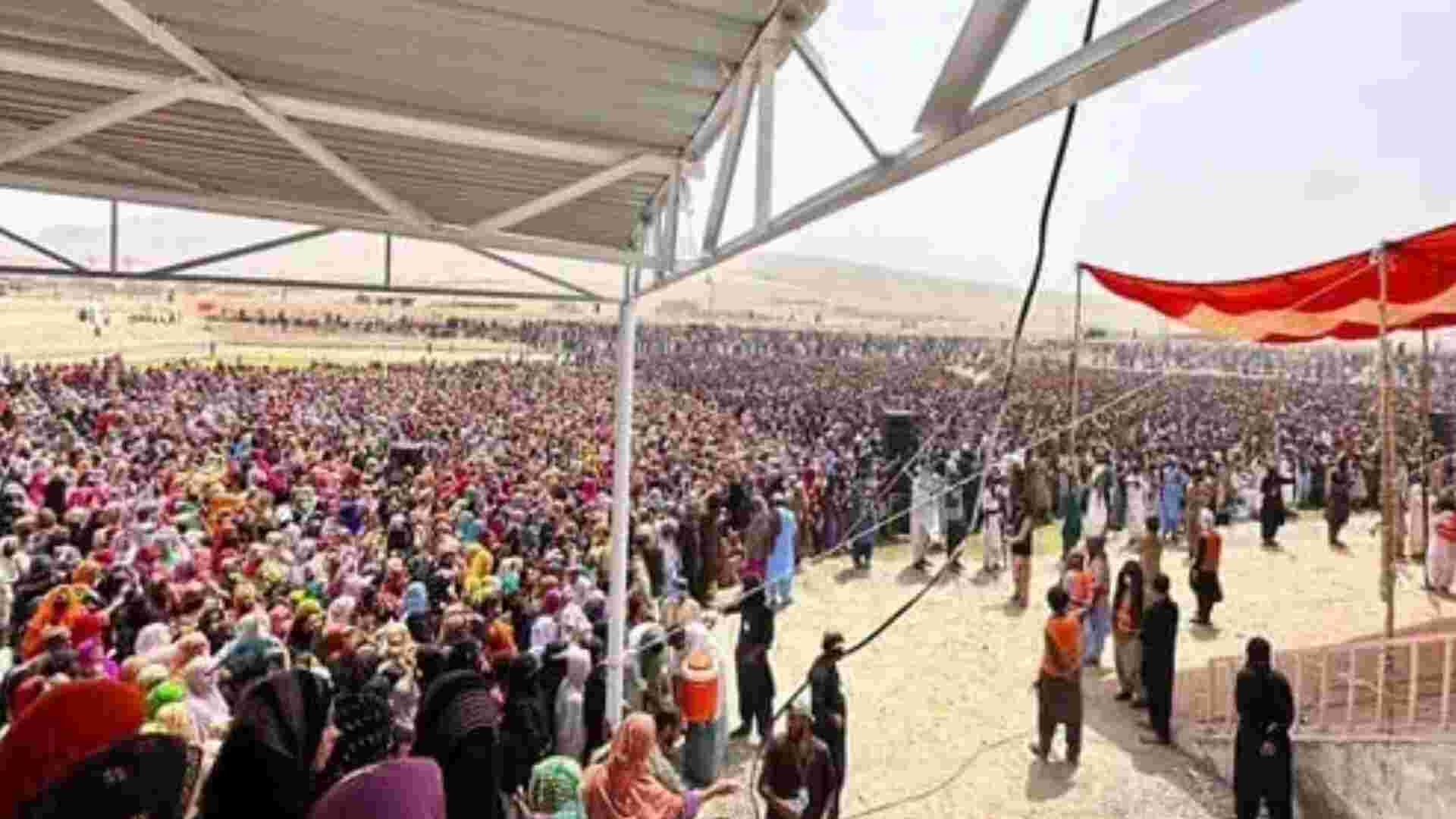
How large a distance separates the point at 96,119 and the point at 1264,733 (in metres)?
5.82

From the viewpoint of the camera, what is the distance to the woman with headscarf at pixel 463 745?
2.90 meters

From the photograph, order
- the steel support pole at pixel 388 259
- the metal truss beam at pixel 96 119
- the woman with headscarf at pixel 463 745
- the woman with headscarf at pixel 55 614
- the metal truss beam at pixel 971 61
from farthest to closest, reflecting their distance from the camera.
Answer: the woman with headscarf at pixel 55 614, the steel support pole at pixel 388 259, the woman with headscarf at pixel 463 745, the metal truss beam at pixel 96 119, the metal truss beam at pixel 971 61

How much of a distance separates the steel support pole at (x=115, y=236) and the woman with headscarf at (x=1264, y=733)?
554 centimetres

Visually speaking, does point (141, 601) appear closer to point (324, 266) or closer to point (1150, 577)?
point (1150, 577)

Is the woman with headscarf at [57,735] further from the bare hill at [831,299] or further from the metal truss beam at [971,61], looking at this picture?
the bare hill at [831,299]

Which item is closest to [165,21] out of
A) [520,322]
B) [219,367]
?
[219,367]

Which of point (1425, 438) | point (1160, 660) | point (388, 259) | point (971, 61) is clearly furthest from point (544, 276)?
point (1425, 438)

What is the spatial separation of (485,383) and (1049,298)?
8082 cm

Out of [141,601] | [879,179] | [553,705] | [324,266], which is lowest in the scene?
[553,705]

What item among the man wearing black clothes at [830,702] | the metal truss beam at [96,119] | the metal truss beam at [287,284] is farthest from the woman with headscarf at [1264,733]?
the metal truss beam at [96,119]

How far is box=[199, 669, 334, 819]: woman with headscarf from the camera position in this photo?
2092 millimetres

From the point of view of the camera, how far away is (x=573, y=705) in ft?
18.3

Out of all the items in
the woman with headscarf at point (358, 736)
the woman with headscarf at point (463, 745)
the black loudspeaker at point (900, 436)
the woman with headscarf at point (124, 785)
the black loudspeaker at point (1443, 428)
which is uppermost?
the black loudspeaker at point (1443, 428)

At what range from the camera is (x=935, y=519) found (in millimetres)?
11688
